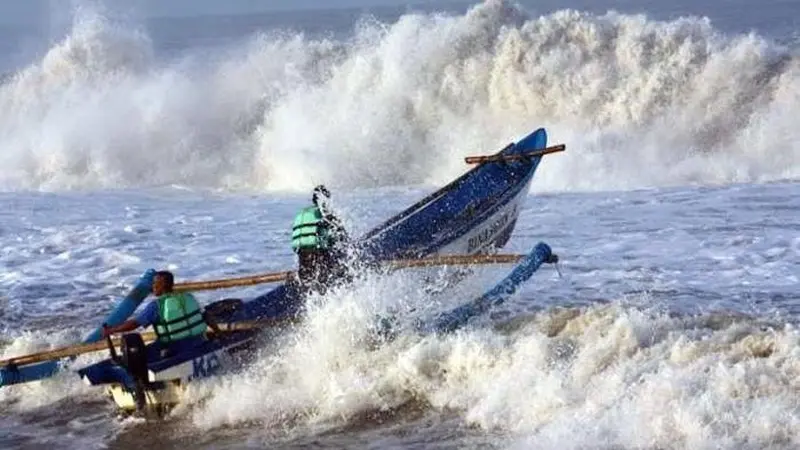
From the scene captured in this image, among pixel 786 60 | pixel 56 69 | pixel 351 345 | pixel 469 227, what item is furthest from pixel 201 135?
pixel 351 345

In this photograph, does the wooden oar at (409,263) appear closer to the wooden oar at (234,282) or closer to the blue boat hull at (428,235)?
the wooden oar at (234,282)

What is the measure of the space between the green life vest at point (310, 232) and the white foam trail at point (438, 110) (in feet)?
33.8

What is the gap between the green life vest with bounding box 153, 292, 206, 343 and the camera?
9.52 m

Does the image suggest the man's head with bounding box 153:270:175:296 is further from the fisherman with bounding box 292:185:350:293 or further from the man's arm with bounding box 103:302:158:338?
the fisherman with bounding box 292:185:350:293

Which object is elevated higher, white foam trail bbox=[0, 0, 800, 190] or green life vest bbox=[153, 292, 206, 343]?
white foam trail bbox=[0, 0, 800, 190]

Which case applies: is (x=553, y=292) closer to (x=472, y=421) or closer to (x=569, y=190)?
(x=472, y=421)

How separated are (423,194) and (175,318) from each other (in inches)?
452

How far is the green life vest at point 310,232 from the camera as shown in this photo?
10.6m

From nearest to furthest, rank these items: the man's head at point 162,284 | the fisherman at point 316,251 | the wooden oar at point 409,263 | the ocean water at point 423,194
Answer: the ocean water at point 423,194 < the man's head at point 162,284 < the fisherman at point 316,251 < the wooden oar at point 409,263

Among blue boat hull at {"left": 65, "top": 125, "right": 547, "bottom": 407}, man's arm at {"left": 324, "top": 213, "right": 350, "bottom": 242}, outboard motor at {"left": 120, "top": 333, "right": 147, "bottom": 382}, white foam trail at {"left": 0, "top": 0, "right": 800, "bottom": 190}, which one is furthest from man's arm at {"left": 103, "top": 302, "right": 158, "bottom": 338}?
white foam trail at {"left": 0, "top": 0, "right": 800, "bottom": 190}

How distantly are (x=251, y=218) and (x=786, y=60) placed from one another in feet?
Answer: 37.0

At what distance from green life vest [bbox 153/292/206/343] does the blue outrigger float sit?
0.16 m

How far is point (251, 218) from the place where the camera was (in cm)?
Answer: 1869

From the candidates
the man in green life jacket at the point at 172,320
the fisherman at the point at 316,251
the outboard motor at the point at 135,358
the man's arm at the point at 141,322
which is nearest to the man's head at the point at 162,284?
the man in green life jacket at the point at 172,320
